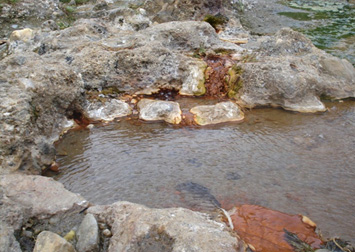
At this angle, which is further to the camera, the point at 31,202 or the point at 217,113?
the point at 217,113

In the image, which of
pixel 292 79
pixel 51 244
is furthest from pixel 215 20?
pixel 51 244

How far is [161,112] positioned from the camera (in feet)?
20.4

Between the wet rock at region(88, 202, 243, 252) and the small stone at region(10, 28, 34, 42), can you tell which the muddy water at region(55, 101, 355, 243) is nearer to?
the wet rock at region(88, 202, 243, 252)

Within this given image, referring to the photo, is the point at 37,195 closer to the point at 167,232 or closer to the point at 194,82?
the point at 167,232

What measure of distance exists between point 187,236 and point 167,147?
259 cm

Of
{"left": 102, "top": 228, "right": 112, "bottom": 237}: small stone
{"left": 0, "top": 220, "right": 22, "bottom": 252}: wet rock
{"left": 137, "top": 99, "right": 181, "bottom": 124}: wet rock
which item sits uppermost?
{"left": 0, "top": 220, "right": 22, "bottom": 252}: wet rock

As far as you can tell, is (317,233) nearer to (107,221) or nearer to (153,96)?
(107,221)

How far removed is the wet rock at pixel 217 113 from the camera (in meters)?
6.12

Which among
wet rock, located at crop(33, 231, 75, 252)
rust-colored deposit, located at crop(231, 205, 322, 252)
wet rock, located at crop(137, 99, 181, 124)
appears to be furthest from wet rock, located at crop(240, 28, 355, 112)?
wet rock, located at crop(33, 231, 75, 252)

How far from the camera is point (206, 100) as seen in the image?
23.1 feet

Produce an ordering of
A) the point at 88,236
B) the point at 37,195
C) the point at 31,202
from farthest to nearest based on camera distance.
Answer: the point at 37,195 < the point at 31,202 < the point at 88,236

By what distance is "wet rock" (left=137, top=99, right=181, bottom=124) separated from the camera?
6.14m

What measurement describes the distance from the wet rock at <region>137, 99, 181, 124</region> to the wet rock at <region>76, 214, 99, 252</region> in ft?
10.2

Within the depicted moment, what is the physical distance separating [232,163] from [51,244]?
111 inches
